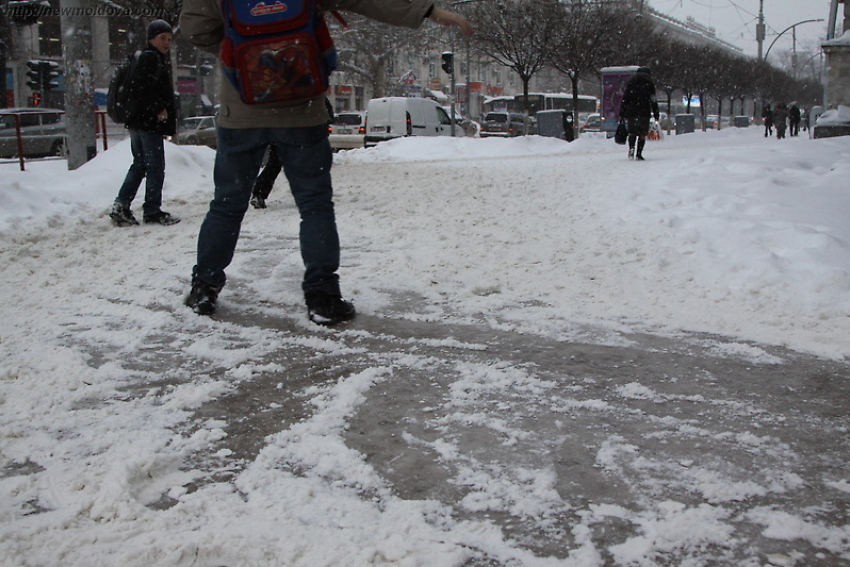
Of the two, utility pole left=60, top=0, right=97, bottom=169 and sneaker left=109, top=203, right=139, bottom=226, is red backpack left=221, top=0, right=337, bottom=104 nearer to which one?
sneaker left=109, top=203, right=139, bottom=226

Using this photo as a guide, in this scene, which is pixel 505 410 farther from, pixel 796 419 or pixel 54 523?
pixel 54 523

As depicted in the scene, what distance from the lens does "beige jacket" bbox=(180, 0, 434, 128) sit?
3.48 m

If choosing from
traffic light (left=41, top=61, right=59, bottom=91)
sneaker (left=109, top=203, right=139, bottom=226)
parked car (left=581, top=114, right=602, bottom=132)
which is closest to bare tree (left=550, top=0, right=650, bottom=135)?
parked car (left=581, top=114, right=602, bottom=132)

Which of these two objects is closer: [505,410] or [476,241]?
[505,410]

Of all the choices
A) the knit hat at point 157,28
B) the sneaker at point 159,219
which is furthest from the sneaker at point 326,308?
the knit hat at point 157,28

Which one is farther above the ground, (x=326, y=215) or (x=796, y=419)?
(x=326, y=215)

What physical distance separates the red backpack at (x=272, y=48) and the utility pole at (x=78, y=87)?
8.98 m

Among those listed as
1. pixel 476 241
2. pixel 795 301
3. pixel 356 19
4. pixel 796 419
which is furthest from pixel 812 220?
pixel 356 19

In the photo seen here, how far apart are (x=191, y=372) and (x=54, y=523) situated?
1.10m

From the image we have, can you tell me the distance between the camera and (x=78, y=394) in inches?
99.7

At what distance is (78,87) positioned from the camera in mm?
11180

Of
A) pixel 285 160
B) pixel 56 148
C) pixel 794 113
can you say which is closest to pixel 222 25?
pixel 285 160

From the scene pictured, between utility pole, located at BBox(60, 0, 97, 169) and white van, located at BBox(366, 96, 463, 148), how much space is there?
544 inches

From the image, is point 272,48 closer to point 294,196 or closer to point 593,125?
point 294,196
